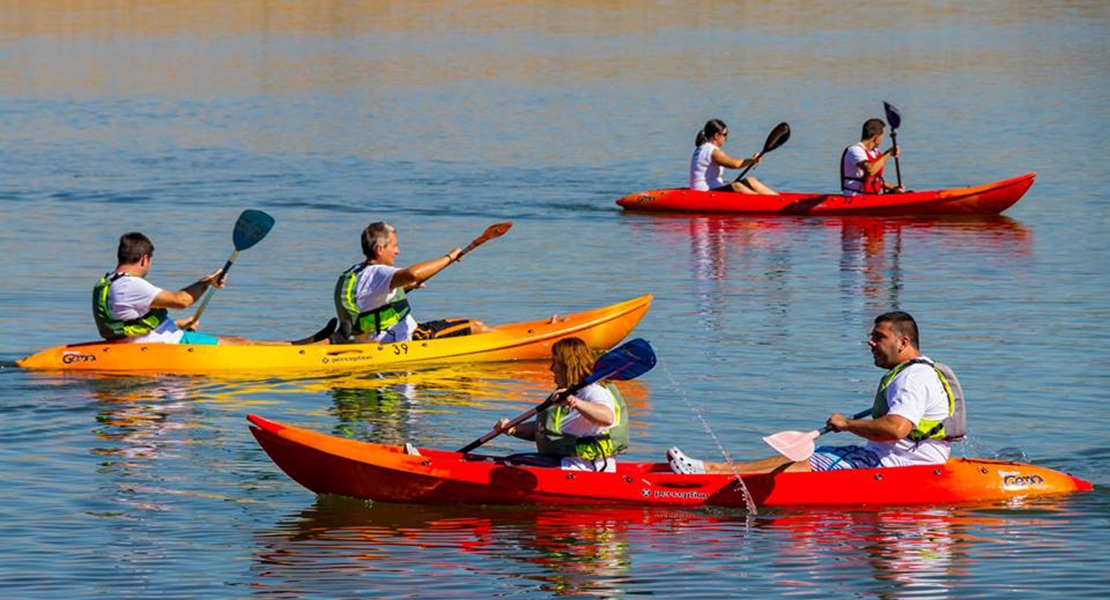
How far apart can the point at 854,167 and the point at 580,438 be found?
596 inches

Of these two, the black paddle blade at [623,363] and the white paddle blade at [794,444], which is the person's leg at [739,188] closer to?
the black paddle blade at [623,363]

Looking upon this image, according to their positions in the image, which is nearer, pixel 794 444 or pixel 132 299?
pixel 794 444

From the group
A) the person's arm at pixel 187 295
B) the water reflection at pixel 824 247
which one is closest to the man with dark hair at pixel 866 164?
the water reflection at pixel 824 247

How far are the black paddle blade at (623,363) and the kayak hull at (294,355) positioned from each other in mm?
5268

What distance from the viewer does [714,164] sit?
2714 centimetres

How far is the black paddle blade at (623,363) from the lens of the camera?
12.0 m

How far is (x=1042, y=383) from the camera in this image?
55.2 feet

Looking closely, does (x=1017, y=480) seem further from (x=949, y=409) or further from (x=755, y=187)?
(x=755, y=187)

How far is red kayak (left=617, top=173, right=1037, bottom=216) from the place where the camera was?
88.7 feet

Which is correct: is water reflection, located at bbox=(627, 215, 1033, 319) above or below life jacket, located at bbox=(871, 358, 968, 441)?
above

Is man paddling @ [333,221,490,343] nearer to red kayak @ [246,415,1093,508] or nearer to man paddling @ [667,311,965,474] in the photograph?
red kayak @ [246,415,1093,508]

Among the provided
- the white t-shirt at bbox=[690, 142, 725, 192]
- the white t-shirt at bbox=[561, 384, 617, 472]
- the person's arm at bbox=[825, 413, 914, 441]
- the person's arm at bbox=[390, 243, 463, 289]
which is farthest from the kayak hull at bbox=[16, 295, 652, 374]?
the white t-shirt at bbox=[690, 142, 725, 192]

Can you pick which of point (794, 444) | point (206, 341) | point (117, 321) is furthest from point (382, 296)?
point (794, 444)

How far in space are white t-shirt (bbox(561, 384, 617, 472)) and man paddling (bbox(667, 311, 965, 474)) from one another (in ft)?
1.45
